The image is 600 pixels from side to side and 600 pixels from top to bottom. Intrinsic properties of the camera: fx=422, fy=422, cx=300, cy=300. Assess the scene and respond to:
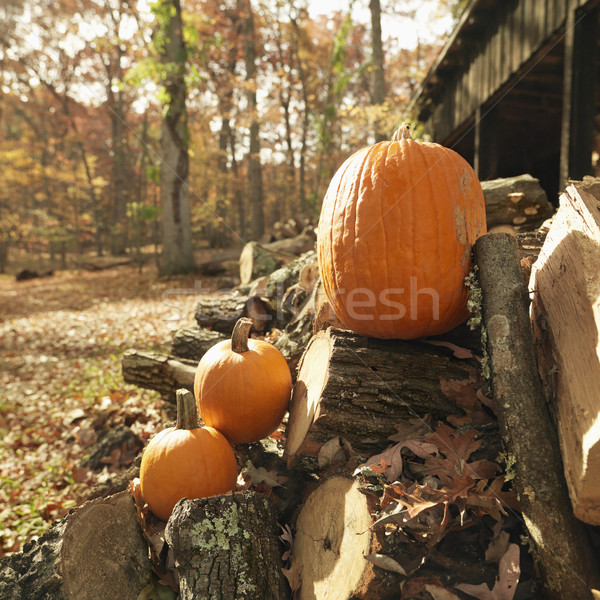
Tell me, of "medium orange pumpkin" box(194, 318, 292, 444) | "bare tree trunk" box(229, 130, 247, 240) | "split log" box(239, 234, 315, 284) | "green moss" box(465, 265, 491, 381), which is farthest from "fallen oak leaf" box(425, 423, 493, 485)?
"bare tree trunk" box(229, 130, 247, 240)

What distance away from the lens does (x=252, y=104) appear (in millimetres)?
16094

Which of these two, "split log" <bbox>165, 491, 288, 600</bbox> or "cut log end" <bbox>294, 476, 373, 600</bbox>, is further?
"split log" <bbox>165, 491, 288, 600</bbox>

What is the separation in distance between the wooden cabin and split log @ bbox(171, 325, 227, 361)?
168 inches

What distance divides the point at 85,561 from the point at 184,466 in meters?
0.54

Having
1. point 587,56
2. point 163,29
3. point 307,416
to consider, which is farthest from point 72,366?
point 163,29

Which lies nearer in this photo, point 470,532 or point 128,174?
point 470,532

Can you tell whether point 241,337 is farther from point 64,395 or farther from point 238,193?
point 238,193

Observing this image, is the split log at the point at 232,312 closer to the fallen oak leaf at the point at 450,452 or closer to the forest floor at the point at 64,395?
the forest floor at the point at 64,395

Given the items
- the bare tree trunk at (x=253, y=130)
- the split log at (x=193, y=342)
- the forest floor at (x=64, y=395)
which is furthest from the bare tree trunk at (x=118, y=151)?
the split log at (x=193, y=342)

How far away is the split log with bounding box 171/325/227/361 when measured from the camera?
4063mm

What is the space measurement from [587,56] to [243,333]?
482 centimetres

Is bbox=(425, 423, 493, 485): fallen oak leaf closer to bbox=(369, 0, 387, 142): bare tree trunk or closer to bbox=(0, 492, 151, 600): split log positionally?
bbox=(0, 492, 151, 600): split log

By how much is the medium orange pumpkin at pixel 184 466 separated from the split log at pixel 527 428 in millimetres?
1388

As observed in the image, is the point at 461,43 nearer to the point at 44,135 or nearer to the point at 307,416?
the point at 307,416
